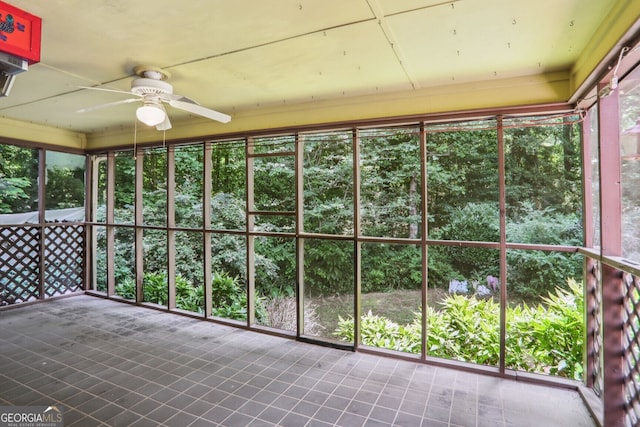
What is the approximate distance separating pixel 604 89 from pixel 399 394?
8.83 ft

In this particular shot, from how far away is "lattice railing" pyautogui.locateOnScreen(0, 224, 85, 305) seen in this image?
4.88m

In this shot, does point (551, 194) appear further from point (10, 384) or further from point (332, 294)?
point (10, 384)

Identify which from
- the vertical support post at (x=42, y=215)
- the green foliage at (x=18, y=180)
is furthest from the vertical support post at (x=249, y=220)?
the green foliage at (x=18, y=180)

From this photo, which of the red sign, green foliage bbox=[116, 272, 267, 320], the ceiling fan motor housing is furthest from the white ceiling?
green foliage bbox=[116, 272, 267, 320]

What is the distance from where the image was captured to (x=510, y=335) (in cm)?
374

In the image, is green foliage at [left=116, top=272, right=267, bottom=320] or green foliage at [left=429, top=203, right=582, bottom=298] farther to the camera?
green foliage at [left=116, top=272, right=267, bottom=320]

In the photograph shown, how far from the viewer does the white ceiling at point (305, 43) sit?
1949 mm

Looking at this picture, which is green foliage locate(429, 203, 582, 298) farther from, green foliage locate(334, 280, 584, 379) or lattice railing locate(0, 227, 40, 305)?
lattice railing locate(0, 227, 40, 305)

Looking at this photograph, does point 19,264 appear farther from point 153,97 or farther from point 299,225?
point 299,225

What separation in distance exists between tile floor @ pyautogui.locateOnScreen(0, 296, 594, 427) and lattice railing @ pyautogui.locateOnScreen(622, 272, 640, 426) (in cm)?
40

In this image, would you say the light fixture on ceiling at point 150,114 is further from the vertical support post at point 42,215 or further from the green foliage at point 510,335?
the vertical support post at point 42,215

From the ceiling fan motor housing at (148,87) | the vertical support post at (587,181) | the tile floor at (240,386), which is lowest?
the tile floor at (240,386)

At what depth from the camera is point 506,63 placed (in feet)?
8.83

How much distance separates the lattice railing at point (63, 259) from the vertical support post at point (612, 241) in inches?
277
